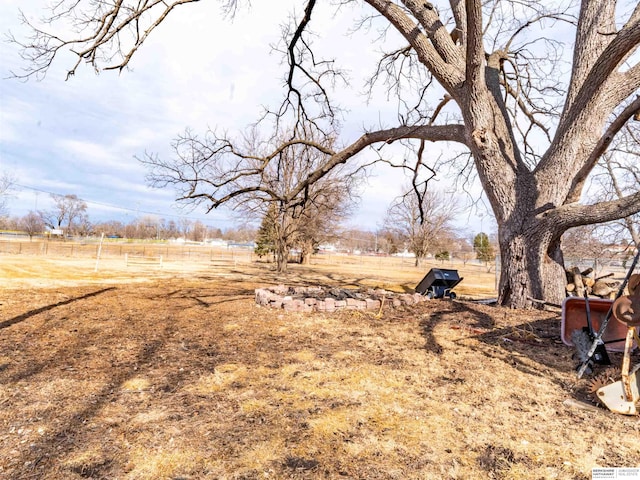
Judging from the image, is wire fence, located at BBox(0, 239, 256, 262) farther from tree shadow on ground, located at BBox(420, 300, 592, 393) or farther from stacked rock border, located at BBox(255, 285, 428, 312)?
tree shadow on ground, located at BBox(420, 300, 592, 393)

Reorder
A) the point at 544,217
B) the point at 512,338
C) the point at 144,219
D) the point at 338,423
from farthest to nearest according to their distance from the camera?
the point at 144,219, the point at 544,217, the point at 512,338, the point at 338,423

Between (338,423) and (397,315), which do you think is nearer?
(338,423)

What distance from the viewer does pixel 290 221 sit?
19.5 metres

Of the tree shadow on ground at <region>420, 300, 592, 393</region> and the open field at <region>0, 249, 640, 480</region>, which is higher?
the tree shadow on ground at <region>420, 300, 592, 393</region>

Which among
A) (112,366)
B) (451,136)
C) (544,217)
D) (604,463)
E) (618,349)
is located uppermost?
(451,136)

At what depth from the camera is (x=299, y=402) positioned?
321 centimetres

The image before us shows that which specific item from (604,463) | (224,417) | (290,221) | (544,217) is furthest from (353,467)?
(290,221)

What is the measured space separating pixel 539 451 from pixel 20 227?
108 metres

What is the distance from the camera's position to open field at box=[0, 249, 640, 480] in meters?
2.28

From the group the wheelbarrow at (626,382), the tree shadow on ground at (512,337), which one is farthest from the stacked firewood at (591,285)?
the wheelbarrow at (626,382)

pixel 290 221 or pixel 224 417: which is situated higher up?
pixel 290 221

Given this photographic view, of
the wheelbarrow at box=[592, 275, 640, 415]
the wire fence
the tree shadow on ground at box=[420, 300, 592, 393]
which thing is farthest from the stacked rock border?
the wire fence

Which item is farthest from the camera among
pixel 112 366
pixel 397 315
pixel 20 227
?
pixel 20 227

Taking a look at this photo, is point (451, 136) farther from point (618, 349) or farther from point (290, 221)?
point (290, 221)
